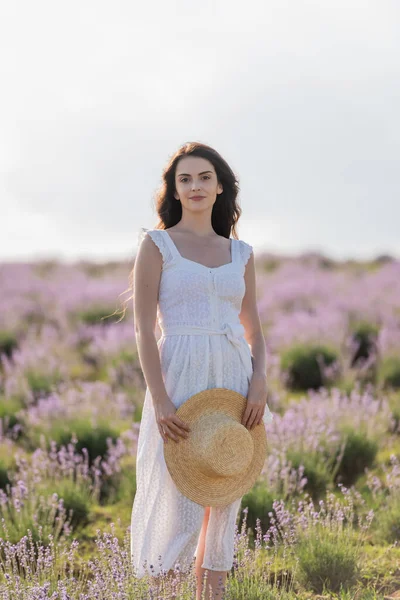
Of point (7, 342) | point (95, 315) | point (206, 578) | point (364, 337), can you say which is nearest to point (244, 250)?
point (206, 578)

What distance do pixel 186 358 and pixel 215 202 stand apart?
89 centimetres

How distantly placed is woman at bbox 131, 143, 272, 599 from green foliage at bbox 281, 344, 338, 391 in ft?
16.1

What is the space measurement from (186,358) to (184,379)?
0.29ft

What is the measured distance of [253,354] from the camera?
330 centimetres

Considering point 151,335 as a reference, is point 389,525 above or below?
below

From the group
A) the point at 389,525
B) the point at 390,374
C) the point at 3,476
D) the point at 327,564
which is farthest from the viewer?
the point at 390,374

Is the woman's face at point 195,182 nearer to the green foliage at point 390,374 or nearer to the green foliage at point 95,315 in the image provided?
the green foliage at point 390,374

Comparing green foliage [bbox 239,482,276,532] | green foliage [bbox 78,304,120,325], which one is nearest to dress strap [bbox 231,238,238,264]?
green foliage [bbox 239,482,276,532]

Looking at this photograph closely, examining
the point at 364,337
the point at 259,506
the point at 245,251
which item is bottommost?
the point at 259,506

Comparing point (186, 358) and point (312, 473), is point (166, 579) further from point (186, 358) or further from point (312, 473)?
point (312, 473)

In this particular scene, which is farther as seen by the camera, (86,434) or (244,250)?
(86,434)

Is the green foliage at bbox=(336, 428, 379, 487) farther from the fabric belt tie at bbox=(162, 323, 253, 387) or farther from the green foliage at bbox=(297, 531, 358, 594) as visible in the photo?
the fabric belt tie at bbox=(162, 323, 253, 387)

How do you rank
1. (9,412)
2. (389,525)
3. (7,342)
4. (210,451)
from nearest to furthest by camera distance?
(210,451) < (389,525) < (9,412) < (7,342)

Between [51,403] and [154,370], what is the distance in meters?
3.46
